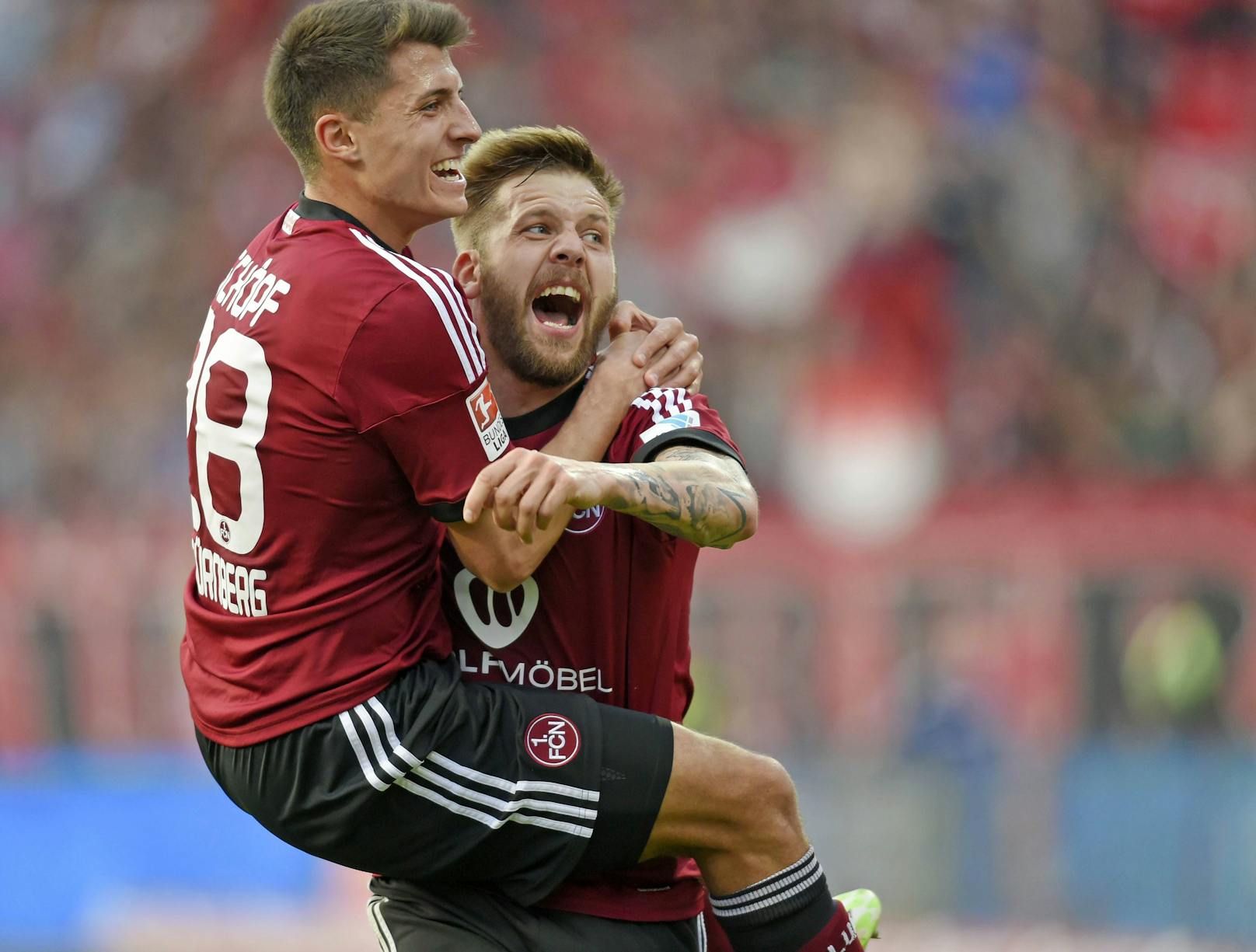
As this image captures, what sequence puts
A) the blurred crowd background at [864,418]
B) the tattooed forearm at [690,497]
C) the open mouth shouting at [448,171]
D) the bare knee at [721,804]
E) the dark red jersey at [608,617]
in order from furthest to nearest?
1. the blurred crowd background at [864,418]
2. the dark red jersey at [608,617]
3. the open mouth shouting at [448,171]
4. the bare knee at [721,804]
5. the tattooed forearm at [690,497]

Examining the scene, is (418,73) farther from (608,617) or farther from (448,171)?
(608,617)

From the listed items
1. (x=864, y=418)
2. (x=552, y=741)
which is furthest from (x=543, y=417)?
(x=864, y=418)

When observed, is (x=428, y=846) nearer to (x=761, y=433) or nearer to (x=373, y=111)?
(x=373, y=111)

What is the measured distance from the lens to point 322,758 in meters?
3.47

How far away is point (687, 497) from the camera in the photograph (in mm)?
3609

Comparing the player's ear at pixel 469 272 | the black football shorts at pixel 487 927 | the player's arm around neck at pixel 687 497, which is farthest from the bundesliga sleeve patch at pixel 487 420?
the black football shorts at pixel 487 927

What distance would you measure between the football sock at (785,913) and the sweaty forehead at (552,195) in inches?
61.3

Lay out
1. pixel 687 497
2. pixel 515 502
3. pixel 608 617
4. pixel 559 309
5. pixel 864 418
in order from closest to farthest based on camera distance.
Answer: pixel 515 502 → pixel 687 497 → pixel 608 617 → pixel 559 309 → pixel 864 418

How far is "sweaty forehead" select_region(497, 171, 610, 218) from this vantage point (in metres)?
4.20

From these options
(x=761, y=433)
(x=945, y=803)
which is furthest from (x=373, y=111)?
(x=761, y=433)

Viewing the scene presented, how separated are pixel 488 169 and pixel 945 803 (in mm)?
6846

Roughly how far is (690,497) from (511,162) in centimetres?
111

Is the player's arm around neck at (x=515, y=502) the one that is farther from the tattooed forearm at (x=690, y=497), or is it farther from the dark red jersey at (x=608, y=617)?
the dark red jersey at (x=608, y=617)

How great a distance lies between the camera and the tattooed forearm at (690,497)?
3.52 meters
